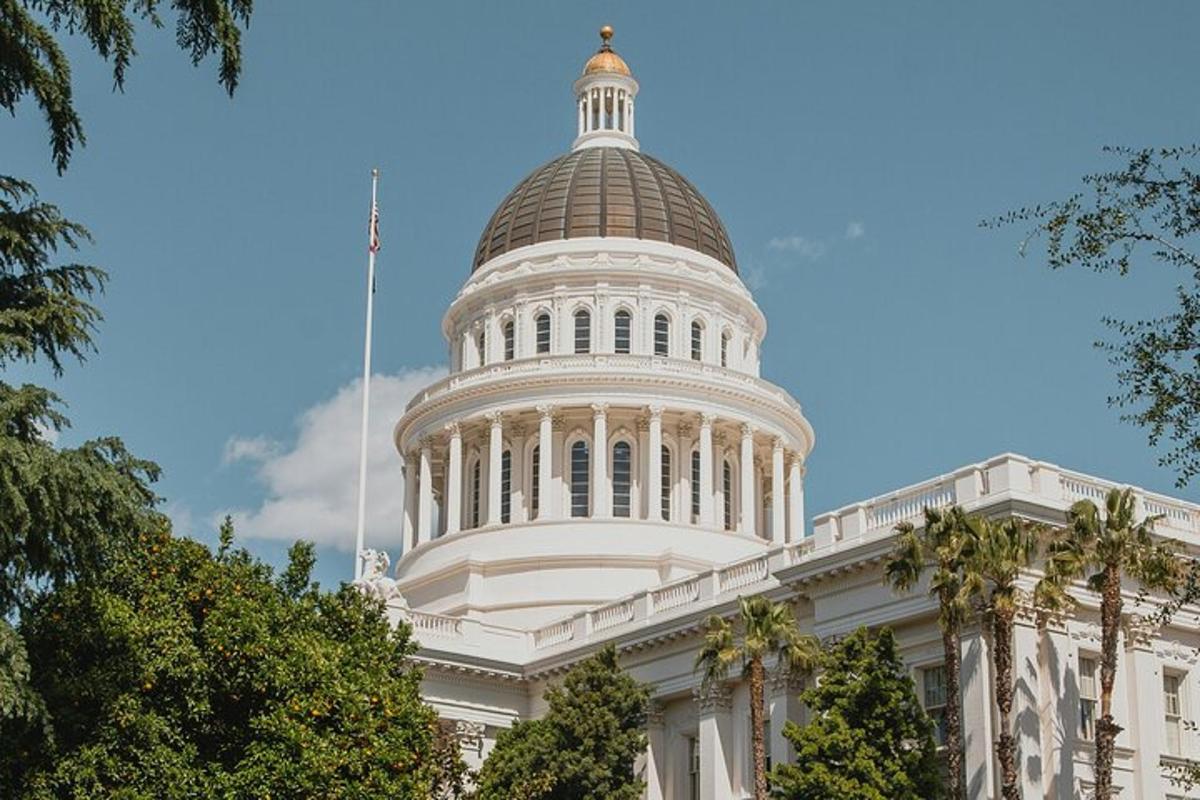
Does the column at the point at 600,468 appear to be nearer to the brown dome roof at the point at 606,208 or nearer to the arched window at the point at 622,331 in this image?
the arched window at the point at 622,331

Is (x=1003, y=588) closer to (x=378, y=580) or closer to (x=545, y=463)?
(x=378, y=580)

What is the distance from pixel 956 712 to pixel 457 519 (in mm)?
34602

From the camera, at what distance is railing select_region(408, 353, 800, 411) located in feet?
246

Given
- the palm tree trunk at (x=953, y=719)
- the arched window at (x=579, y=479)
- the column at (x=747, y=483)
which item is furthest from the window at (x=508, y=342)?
the palm tree trunk at (x=953, y=719)

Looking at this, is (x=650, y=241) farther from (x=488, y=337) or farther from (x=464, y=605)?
(x=464, y=605)

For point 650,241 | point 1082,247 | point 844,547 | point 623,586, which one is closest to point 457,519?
point 623,586

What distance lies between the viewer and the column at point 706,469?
2943 inches

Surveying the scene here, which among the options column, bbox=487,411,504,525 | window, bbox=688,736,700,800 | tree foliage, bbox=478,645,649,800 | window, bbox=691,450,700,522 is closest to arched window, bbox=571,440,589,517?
column, bbox=487,411,504,525

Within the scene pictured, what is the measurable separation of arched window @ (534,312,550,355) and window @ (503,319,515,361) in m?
1.11

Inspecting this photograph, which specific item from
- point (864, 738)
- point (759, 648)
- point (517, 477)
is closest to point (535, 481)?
point (517, 477)

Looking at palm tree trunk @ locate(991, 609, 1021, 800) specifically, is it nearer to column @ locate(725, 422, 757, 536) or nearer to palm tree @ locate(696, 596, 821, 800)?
palm tree @ locate(696, 596, 821, 800)

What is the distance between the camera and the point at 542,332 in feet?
261

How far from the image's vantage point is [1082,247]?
23.6 meters

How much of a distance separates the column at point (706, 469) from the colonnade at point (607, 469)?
0.04 m
